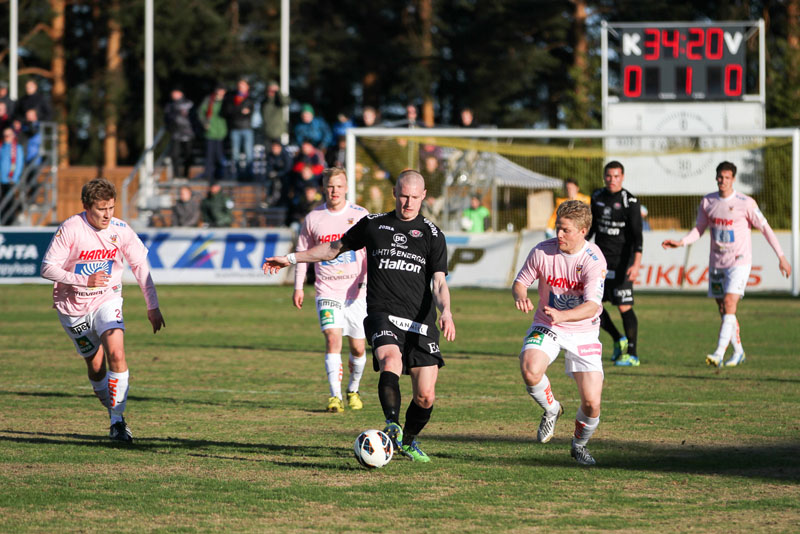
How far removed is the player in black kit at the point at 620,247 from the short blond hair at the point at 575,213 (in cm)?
627

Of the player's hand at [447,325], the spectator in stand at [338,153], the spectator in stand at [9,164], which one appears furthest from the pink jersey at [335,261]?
the spectator in stand at [9,164]

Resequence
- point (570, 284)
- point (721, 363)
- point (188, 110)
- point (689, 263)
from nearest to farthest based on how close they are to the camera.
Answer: point (570, 284) → point (721, 363) → point (689, 263) → point (188, 110)

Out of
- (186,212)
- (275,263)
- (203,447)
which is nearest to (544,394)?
(275,263)

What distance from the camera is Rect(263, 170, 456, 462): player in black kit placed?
314 inches

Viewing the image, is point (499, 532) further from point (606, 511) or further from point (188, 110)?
point (188, 110)

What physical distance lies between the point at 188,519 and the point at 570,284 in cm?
296

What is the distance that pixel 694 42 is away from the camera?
30.6 m

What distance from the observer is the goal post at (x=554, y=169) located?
25562 millimetres

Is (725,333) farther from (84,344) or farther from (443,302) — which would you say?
(84,344)

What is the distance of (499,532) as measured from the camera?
6.35 meters

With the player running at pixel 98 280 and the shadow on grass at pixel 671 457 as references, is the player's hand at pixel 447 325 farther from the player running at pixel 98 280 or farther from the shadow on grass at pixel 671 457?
the player running at pixel 98 280

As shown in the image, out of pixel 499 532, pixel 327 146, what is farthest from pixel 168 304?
pixel 499 532

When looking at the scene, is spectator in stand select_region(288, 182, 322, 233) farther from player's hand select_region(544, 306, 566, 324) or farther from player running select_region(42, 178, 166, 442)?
player's hand select_region(544, 306, 566, 324)

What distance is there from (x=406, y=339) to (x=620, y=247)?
666 centimetres
